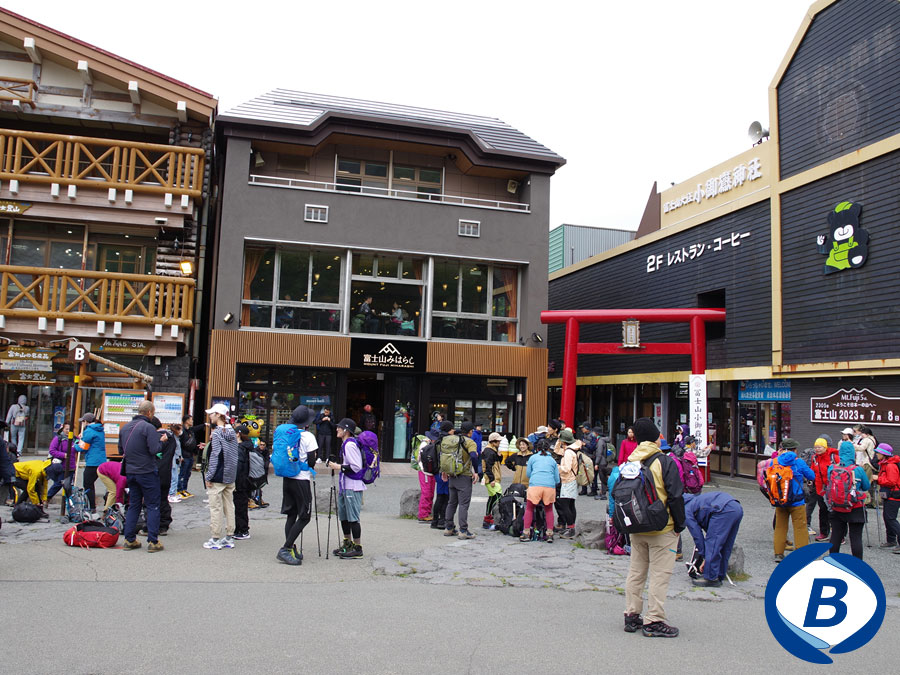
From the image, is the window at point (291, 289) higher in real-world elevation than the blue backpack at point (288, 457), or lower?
higher

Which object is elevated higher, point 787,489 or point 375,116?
point 375,116

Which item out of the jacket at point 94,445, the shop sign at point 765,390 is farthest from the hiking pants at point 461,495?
the shop sign at point 765,390

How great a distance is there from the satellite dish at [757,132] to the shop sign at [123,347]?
20.2 meters

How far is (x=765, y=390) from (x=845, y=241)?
476 cm

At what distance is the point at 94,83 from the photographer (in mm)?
20906

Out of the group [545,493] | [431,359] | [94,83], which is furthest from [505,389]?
[94,83]

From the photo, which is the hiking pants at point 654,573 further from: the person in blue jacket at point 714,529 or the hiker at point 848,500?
the hiker at point 848,500

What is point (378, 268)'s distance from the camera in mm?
23359

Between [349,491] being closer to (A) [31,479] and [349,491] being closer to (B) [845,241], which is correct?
(A) [31,479]

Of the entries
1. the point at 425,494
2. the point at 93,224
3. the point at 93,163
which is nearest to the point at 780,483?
the point at 425,494

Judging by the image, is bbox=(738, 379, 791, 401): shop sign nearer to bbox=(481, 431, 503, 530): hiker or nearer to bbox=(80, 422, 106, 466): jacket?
bbox=(481, 431, 503, 530): hiker

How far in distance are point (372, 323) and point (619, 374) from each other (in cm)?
977

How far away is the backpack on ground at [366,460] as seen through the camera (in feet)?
29.9

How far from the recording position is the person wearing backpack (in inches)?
244
